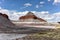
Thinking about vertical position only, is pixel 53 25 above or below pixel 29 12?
below

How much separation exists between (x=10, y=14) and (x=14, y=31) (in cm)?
29

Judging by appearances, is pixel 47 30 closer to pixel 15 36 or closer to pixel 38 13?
pixel 38 13

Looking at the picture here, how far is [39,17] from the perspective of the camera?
103 inches

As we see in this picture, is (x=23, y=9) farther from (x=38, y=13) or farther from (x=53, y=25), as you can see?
(x=53, y=25)

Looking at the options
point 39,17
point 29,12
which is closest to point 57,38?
point 39,17

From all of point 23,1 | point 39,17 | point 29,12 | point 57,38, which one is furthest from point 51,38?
point 23,1

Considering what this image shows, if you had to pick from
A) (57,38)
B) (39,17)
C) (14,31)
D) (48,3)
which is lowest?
(57,38)

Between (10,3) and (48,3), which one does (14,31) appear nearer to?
(10,3)

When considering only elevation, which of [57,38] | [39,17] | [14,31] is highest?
[39,17]

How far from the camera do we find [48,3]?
8.66ft

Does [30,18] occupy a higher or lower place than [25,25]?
higher

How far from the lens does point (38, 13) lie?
8.58 ft

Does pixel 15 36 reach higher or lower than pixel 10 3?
lower

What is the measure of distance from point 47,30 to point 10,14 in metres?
0.66
